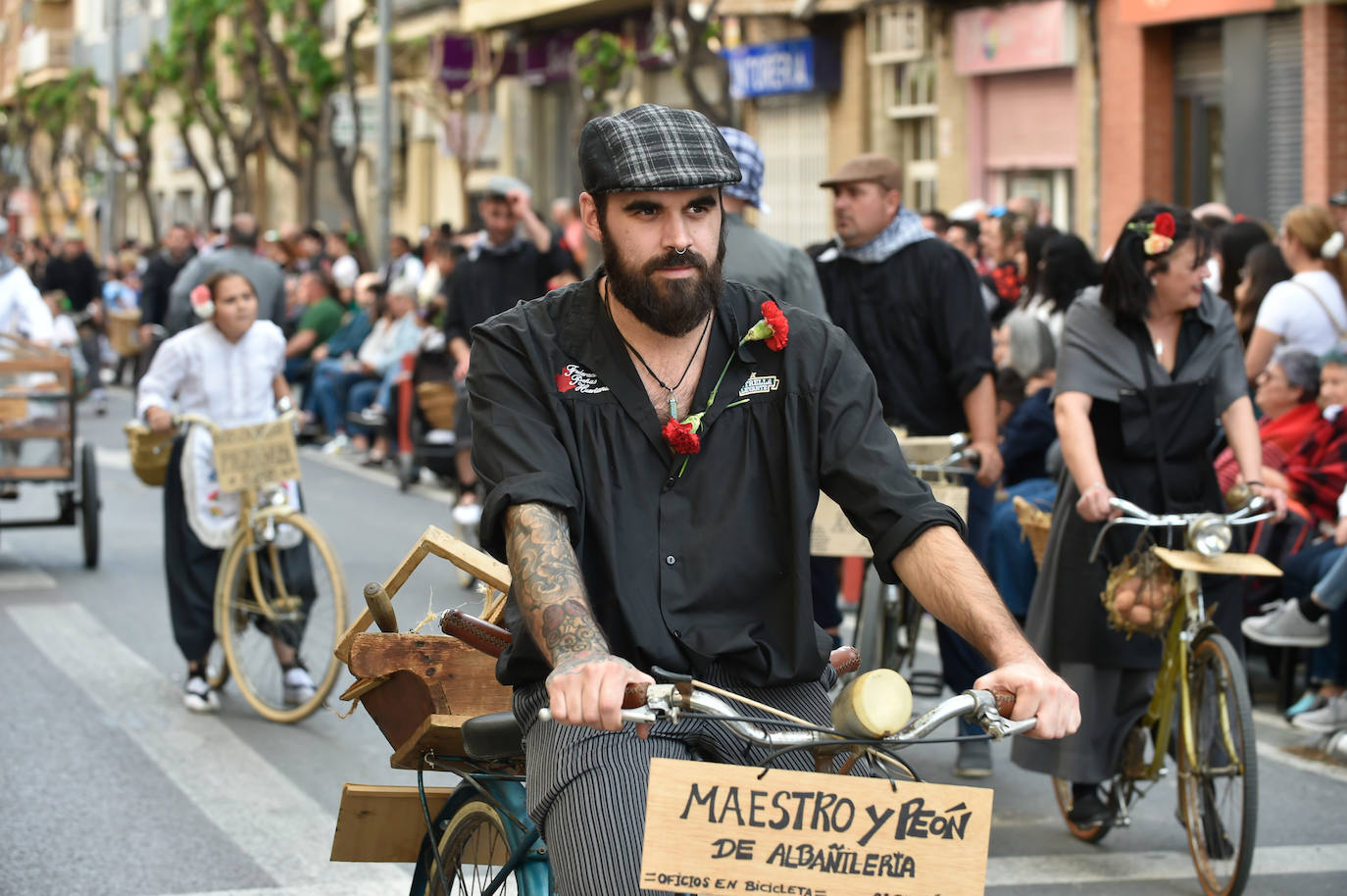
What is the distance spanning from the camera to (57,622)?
33.3 ft

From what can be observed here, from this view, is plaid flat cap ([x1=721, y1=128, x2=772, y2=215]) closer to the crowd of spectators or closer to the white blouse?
the crowd of spectators

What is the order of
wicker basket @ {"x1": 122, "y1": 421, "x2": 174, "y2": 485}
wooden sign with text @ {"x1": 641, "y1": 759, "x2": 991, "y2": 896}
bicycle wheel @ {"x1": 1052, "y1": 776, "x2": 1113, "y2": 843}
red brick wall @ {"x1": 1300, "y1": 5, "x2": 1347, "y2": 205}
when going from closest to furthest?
wooden sign with text @ {"x1": 641, "y1": 759, "x2": 991, "y2": 896}
bicycle wheel @ {"x1": 1052, "y1": 776, "x2": 1113, "y2": 843}
wicker basket @ {"x1": 122, "y1": 421, "x2": 174, "y2": 485}
red brick wall @ {"x1": 1300, "y1": 5, "x2": 1347, "y2": 205}

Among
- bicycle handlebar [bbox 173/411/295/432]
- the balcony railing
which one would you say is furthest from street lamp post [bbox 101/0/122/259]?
bicycle handlebar [bbox 173/411/295/432]

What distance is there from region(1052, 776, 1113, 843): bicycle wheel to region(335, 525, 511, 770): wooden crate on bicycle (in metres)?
2.77

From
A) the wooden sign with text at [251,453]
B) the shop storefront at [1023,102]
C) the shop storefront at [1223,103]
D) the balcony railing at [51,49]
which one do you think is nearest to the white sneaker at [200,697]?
the wooden sign with text at [251,453]

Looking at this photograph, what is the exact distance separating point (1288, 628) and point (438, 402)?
749 cm

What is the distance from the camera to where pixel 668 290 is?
11.5 ft

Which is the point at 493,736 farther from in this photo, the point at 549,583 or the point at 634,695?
the point at 634,695

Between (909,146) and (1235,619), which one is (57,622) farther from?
(909,146)

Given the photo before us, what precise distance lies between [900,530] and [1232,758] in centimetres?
274

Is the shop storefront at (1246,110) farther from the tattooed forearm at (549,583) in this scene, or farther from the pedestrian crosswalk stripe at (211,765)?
the tattooed forearm at (549,583)

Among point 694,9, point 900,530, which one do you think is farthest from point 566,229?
point 900,530

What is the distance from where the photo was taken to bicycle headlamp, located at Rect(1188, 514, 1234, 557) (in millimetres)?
5930

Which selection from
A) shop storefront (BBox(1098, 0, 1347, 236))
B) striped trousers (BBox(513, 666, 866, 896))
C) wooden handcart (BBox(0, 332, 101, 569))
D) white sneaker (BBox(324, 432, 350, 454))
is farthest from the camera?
white sneaker (BBox(324, 432, 350, 454))
